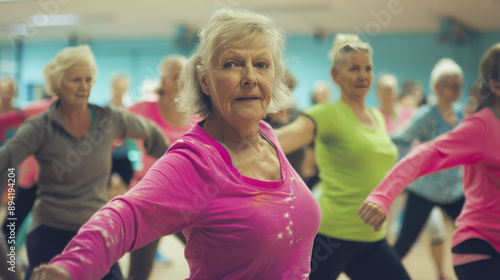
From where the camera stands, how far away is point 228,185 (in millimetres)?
1317

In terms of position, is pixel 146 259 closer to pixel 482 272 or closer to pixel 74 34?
pixel 482 272

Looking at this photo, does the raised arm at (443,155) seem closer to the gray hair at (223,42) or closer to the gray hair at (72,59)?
Result: the gray hair at (223,42)

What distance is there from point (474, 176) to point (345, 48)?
0.67 meters

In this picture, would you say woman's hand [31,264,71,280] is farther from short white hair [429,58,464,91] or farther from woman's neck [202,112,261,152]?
short white hair [429,58,464,91]

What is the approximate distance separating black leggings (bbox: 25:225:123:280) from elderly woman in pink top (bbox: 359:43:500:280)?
4.06 feet

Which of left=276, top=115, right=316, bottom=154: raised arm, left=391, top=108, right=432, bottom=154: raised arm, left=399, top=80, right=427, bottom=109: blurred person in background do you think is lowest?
left=399, top=80, right=427, bottom=109: blurred person in background

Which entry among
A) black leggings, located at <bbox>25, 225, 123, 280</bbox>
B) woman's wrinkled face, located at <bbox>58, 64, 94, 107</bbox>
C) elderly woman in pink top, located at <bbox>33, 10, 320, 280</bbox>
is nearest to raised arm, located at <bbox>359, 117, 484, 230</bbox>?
elderly woman in pink top, located at <bbox>33, 10, 320, 280</bbox>

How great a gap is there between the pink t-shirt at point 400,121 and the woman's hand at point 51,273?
181 inches

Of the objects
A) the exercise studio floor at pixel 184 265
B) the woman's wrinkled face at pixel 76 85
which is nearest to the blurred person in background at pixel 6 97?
the exercise studio floor at pixel 184 265

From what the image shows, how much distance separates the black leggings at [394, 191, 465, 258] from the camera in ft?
11.4

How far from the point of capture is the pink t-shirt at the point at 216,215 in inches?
46.8

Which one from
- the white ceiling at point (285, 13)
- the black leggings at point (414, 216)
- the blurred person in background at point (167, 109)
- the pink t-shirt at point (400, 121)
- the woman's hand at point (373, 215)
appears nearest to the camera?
the woman's hand at point (373, 215)

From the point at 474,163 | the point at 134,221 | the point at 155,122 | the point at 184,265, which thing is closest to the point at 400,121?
the point at 184,265

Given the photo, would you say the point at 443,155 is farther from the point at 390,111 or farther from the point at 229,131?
the point at 390,111
